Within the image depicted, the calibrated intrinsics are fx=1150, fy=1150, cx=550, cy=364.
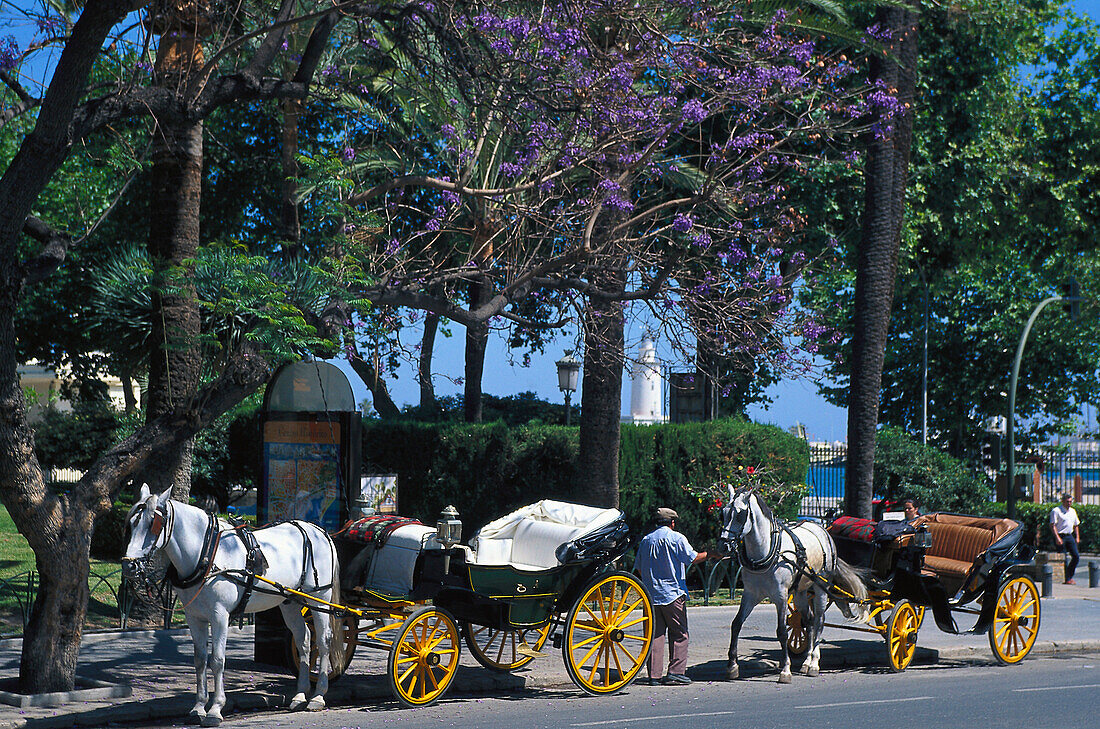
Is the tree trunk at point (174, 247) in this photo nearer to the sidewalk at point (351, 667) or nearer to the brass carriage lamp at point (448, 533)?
the sidewalk at point (351, 667)

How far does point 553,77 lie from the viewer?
529 inches

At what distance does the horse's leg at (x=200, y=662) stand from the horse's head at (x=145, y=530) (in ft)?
2.29

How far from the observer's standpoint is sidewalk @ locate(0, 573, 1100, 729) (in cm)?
966

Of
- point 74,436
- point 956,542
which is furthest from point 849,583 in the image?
point 74,436

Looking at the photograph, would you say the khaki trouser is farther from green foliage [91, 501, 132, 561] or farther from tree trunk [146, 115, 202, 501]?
green foliage [91, 501, 132, 561]

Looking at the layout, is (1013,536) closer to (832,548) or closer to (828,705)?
(832,548)

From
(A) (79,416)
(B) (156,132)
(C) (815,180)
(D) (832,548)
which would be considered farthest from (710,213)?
(A) (79,416)

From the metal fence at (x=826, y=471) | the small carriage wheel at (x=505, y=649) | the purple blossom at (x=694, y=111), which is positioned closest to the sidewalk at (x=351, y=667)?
the small carriage wheel at (x=505, y=649)

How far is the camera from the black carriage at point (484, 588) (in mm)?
10453

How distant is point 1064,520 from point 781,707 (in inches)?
617

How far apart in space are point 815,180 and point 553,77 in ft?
43.2

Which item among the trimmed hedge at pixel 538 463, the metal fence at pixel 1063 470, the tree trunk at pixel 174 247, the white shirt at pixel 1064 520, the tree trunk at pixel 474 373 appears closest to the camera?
the tree trunk at pixel 174 247

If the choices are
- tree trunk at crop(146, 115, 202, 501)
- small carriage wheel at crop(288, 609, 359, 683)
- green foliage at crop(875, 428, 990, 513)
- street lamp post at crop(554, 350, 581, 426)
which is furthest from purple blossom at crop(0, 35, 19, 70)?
green foliage at crop(875, 428, 990, 513)

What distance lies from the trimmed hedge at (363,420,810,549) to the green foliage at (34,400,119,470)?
4888 mm
